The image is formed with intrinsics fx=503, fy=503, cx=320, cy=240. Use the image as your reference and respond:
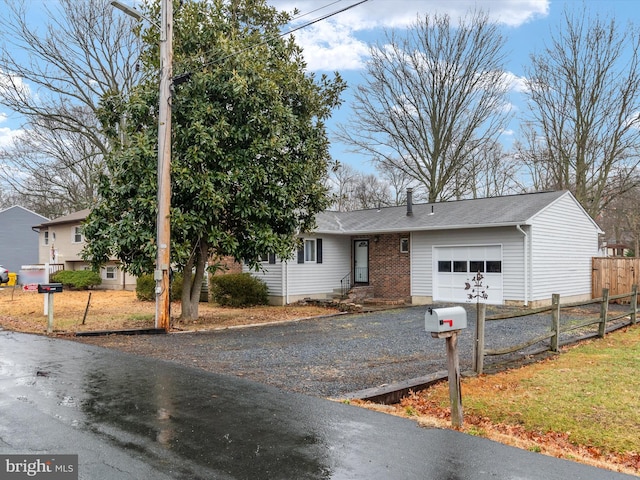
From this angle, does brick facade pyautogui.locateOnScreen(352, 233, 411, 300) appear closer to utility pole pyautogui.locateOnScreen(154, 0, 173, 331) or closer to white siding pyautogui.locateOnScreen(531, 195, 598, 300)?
white siding pyautogui.locateOnScreen(531, 195, 598, 300)

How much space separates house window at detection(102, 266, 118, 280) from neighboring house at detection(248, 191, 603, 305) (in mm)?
12843

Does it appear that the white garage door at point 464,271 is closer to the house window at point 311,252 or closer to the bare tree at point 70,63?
the house window at point 311,252

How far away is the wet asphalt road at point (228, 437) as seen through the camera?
150 inches

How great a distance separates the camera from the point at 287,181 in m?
13.5

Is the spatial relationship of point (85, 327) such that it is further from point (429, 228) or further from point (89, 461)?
point (429, 228)

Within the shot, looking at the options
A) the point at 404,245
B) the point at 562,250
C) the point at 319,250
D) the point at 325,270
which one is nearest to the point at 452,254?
the point at 404,245

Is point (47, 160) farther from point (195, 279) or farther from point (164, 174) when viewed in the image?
point (164, 174)

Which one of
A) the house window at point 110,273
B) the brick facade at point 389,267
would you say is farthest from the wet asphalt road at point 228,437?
the house window at point 110,273

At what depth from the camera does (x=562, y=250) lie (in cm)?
1845

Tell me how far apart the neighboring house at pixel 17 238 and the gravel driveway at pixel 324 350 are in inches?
1290

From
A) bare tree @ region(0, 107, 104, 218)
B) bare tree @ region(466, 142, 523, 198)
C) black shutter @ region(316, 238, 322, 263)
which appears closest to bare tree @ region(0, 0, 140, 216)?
bare tree @ region(0, 107, 104, 218)

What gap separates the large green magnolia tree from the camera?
12.1m

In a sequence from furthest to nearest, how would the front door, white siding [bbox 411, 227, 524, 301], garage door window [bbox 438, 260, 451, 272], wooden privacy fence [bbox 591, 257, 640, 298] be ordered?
the front door < wooden privacy fence [bbox 591, 257, 640, 298] < garage door window [bbox 438, 260, 451, 272] < white siding [bbox 411, 227, 524, 301]

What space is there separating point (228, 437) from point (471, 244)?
14.8 m
